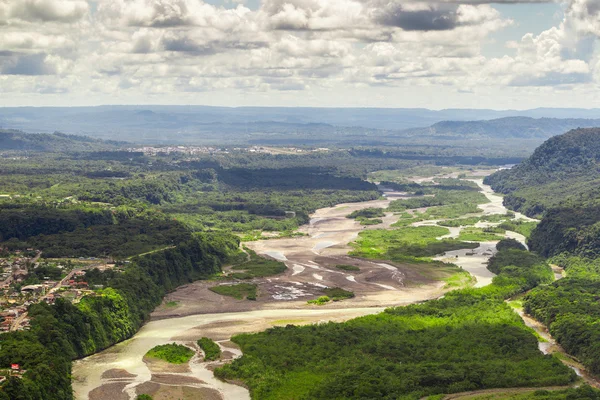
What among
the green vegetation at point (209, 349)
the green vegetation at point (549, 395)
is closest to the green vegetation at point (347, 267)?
the green vegetation at point (209, 349)

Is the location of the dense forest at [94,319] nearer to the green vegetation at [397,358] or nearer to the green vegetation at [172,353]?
the green vegetation at [172,353]

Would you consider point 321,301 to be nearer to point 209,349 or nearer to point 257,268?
point 257,268

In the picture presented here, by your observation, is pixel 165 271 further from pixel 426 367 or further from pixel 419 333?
pixel 426 367

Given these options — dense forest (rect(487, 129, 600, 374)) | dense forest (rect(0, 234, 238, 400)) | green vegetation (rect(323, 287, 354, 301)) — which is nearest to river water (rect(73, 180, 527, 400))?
dense forest (rect(0, 234, 238, 400))

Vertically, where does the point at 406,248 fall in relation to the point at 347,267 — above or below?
below

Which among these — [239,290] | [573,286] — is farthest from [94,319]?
[573,286]

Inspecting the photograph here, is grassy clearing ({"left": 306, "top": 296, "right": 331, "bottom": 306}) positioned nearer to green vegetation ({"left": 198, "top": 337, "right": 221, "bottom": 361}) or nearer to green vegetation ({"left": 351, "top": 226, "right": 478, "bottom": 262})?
green vegetation ({"left": 198, "top": 337, "right": 221, "bottom": 361})
